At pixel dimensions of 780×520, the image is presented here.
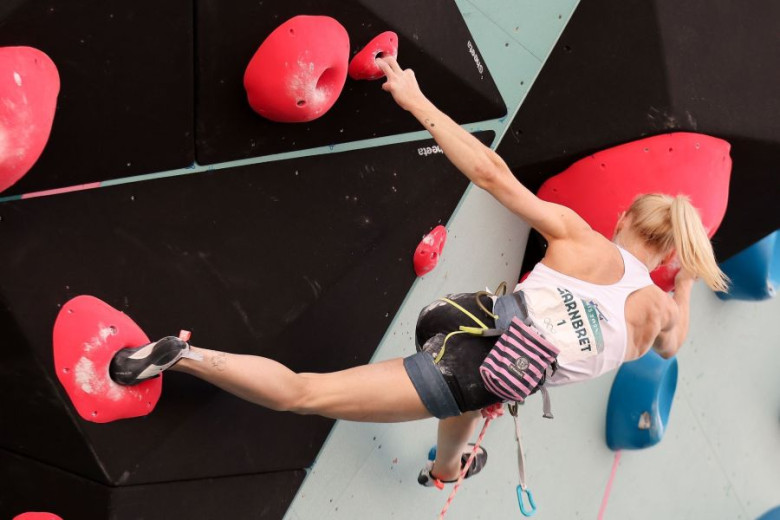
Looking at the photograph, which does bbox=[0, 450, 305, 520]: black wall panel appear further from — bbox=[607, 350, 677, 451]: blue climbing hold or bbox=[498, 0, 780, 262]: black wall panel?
bbox=[607, 350, 677, 451]: blue climbing hold

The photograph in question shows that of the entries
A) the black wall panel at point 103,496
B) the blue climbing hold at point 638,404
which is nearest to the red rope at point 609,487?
the blue climbing hold at point 638,404

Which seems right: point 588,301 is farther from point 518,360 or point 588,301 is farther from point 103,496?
point 103,496

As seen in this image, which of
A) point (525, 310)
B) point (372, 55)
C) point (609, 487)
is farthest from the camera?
point (609, 487)

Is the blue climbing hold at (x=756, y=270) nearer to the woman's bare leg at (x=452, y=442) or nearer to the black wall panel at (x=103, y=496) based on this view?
the woman's bare leg at (x=452, y=442)

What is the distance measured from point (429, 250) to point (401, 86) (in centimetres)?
60

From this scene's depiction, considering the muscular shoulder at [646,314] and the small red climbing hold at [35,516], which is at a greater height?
the muscular shoulder at [646,314]

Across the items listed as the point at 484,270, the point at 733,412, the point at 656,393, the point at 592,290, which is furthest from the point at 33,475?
the point at 733,412

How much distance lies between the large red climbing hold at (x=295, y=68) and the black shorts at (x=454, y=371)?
0.59 metres

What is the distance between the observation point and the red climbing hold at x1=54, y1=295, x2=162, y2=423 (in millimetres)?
1904

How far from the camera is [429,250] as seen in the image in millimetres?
2758

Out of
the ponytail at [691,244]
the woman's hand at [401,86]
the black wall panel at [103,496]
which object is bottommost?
the black wall panel at [103,496]

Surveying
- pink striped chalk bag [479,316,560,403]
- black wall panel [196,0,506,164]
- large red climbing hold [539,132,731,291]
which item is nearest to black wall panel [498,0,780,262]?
large red climbing hold [539,132,731,291]

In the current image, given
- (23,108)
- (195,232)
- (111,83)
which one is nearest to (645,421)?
(195,232)

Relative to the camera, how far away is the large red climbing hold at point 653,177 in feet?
9.88
